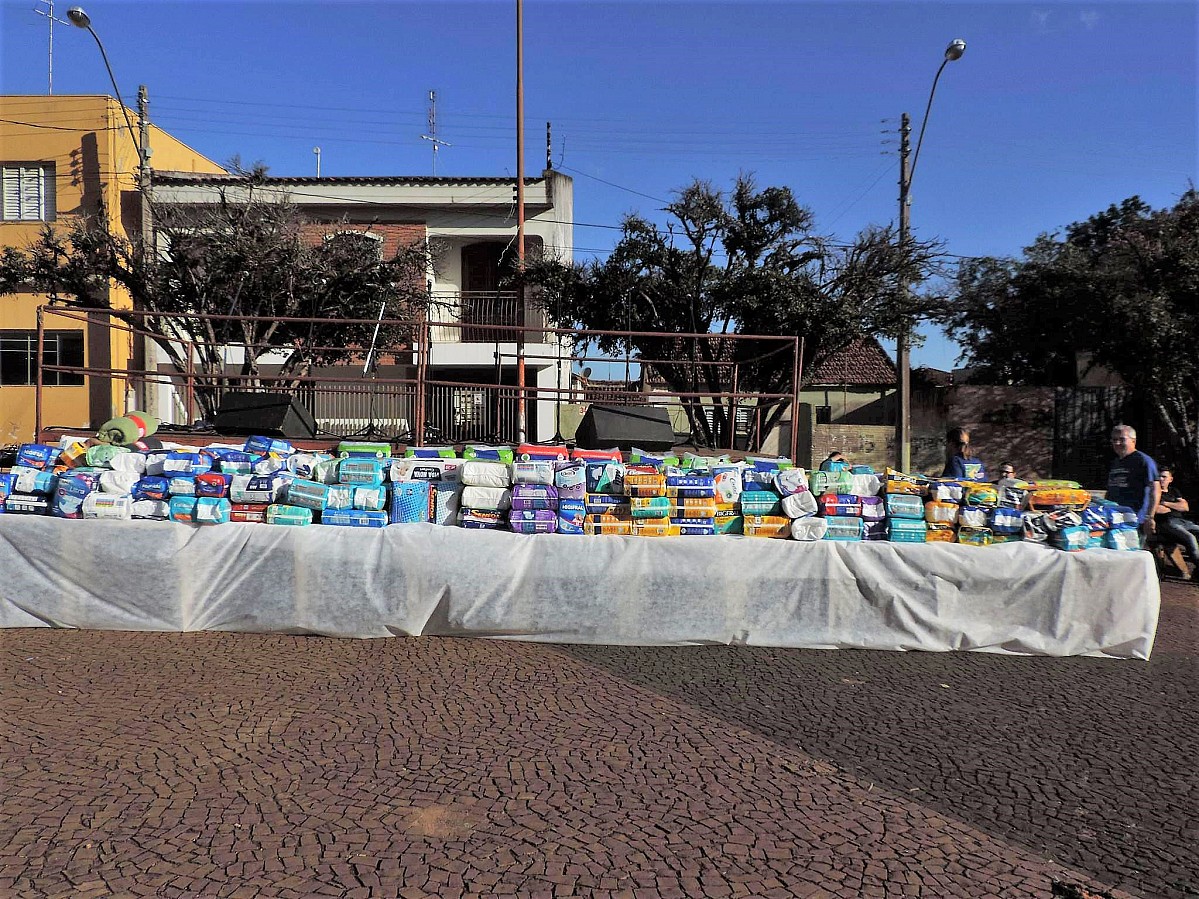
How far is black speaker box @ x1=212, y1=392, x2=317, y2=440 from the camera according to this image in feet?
30.0

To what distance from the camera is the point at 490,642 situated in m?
5.24

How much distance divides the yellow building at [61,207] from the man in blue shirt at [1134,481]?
20.0 metres

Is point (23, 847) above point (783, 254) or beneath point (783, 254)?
beneath

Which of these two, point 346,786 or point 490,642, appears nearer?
point 346,786

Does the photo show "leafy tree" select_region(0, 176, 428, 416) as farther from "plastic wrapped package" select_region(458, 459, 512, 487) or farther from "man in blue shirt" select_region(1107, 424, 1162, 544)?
"man in blue shirt" select_region(1107, 424, 1162, 544)

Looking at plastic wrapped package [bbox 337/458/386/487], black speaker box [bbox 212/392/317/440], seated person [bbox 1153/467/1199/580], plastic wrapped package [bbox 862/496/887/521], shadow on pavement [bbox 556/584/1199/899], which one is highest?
black speaker box [bbox 212/392/317/440]

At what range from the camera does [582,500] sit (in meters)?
5.47

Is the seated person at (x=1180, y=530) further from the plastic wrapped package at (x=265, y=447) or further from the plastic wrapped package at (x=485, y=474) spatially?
the plastic wrapped package at (x=265, y=447)

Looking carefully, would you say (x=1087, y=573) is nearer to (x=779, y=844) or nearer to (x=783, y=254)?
(x=779, y=844)

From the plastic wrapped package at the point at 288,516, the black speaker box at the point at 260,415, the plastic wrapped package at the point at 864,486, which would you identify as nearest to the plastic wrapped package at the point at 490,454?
the plastic wrapped package at the point at 288,516

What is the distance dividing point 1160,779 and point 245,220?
595 inches

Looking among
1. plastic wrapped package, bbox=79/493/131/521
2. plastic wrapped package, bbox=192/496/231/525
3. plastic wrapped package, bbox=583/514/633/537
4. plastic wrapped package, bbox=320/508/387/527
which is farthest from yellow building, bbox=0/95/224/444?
plastic wrapped package, bbox=583/514/633/537

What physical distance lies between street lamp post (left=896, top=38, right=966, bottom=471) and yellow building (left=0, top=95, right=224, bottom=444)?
702 inches

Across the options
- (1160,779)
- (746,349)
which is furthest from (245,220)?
(1160,779)
